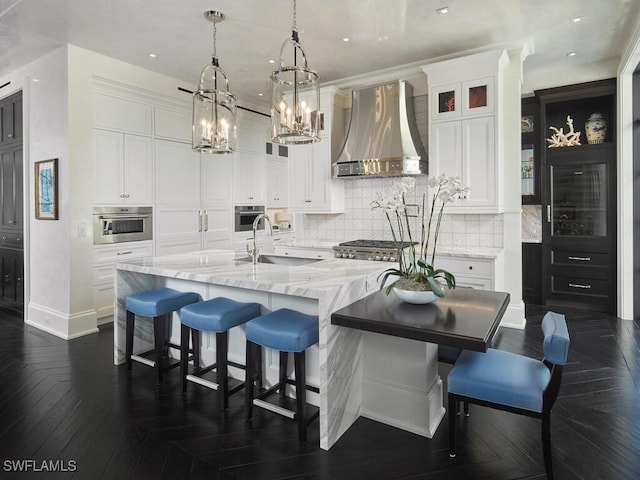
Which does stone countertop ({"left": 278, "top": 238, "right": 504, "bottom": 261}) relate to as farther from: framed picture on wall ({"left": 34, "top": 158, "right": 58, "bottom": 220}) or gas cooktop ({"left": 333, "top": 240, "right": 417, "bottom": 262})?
framed picture on wall ({"left": 34, "top": 158, "right": 58, "bottom": 220})

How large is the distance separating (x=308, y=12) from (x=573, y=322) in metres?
4.29

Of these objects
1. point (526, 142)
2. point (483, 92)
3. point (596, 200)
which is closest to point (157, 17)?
point (483, 92)

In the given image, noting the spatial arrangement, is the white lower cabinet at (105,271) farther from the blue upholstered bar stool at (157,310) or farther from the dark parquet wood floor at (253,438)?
the blue upholstered bar stool at (157,310)

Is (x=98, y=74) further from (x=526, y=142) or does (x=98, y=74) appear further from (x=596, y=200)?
(x=596, y=200)

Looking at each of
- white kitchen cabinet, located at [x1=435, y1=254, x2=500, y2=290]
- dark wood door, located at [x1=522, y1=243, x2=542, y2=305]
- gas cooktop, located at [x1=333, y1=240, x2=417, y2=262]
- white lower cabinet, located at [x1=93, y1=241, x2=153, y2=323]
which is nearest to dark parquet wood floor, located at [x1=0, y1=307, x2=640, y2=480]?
white kitchen cabinet, located at [x1=435, y1=254, x2=500, y2=290]

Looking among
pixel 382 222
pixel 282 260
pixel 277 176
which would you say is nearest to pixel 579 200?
pixel 382 222

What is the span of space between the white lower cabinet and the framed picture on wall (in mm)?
601

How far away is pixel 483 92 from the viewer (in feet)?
13.9

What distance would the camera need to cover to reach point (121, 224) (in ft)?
15.5

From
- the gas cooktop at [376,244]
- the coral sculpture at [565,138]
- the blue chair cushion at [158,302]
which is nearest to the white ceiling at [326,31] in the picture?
the coral sculpture at [565,138]

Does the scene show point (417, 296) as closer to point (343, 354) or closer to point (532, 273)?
point (343, 354)

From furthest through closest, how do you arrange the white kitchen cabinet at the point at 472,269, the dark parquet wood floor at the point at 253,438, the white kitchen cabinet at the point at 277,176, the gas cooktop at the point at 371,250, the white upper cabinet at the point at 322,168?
the white kitchen cabinet at the point at 277,176
the white upper cabinet at the point at 322,168
the gas cooktop at the point at 371,250
the white kitchen cabinet at the point at 472,269
the dark parquet wood floor at the point at 253,438

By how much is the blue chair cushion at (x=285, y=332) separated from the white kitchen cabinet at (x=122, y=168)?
3.13 meters

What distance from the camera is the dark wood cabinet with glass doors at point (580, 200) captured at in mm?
4918
